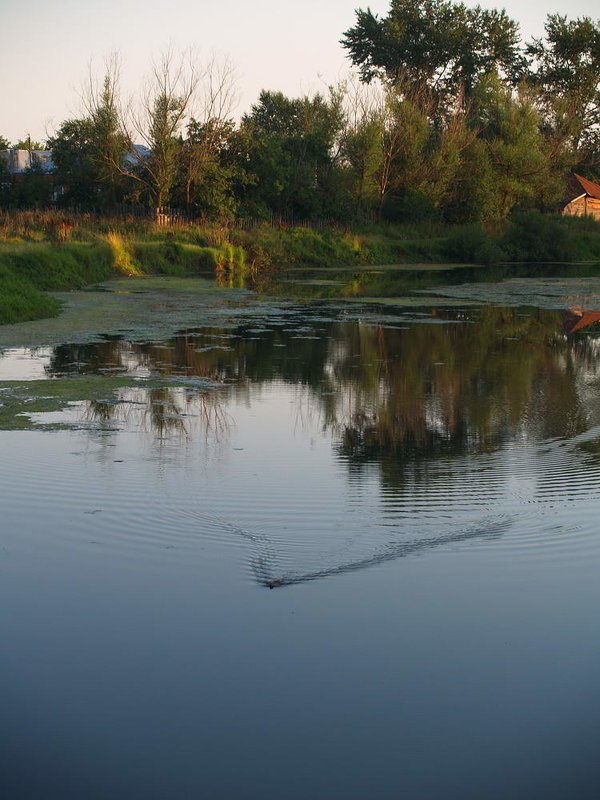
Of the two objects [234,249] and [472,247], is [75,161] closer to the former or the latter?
[234,249]

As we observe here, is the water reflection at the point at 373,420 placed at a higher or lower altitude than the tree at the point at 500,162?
lower

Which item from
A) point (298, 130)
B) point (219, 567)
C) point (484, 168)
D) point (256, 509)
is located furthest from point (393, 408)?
point (298, 130)

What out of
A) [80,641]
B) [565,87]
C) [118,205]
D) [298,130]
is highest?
[565,87]

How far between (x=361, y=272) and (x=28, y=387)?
86.4ft

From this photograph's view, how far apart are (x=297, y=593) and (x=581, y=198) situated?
6294 centimetres

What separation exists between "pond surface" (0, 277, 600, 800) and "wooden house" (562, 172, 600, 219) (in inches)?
2174

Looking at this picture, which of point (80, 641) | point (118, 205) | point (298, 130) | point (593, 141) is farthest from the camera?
point (593, 141)

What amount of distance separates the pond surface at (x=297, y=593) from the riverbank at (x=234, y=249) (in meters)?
9.04

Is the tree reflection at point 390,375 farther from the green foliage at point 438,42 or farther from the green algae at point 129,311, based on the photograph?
the green foliage at point 438,42

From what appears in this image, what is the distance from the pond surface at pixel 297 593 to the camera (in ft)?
10.7

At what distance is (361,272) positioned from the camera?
3522 centimetres

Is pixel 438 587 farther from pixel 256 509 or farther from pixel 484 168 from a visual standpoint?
pixel 484 168

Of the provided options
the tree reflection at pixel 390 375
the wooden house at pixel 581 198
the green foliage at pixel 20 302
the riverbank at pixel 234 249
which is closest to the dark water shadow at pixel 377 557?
the tree reflection at pixel 390 375

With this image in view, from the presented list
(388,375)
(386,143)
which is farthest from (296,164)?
(388,375)
